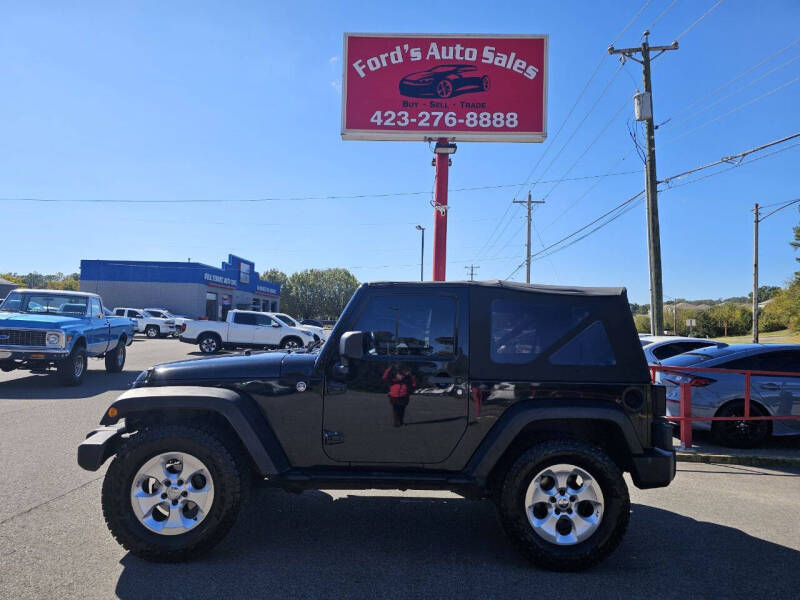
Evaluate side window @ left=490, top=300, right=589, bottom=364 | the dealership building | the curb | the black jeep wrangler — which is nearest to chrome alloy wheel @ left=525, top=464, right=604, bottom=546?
the black jeep wrangler

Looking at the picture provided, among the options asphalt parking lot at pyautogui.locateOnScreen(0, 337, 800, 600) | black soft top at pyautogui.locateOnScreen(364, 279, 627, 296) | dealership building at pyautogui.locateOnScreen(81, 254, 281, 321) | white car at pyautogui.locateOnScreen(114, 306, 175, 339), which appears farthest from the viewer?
dealership building at pyautogui.locateOnScreen(81, 254, 281, 321)

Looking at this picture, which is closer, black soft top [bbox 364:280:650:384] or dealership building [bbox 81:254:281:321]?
black soft top [bbox 364:280:650:384]

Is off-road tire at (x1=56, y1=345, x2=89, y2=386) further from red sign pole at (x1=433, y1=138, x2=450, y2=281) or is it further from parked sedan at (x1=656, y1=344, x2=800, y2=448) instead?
parked sedan at (x1=656, y1=344, x2=800, y2=448)

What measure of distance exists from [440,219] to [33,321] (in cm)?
994

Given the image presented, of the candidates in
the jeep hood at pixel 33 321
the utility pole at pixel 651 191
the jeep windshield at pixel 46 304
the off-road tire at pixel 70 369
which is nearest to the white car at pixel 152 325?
the jeep windshield at pixel 46 304

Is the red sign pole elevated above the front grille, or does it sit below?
above

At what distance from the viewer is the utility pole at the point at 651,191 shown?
48.0ft

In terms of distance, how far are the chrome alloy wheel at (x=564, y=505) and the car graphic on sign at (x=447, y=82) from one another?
42.4ft

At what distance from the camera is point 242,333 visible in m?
22.5

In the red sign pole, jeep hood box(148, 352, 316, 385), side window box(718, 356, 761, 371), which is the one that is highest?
the red sign pole

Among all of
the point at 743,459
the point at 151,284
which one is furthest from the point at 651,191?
the point at 151,284

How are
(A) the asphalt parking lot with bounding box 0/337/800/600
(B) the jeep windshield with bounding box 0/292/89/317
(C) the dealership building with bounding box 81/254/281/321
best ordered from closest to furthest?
(A) the asphalt parking lot with bounding box 0/337/800/600 → (B) the jeep windshield with bounding box 0/292/89/317 → (C) the dealership building with bounding box 81/254/281/321

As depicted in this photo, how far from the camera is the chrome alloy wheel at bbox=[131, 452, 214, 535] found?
368 cm

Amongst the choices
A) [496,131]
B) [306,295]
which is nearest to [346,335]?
[496,131]
